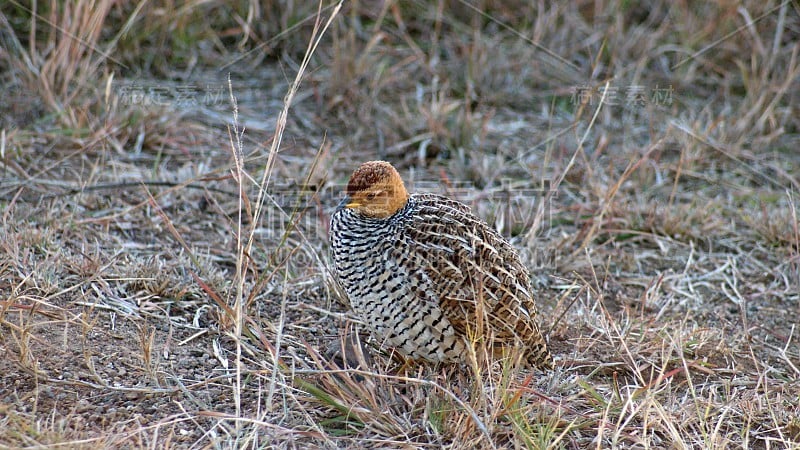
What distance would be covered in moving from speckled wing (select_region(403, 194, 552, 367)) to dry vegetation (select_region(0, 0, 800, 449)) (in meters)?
0.20

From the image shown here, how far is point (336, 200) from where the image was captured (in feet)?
17.6

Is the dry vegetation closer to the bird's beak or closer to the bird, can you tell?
the bird

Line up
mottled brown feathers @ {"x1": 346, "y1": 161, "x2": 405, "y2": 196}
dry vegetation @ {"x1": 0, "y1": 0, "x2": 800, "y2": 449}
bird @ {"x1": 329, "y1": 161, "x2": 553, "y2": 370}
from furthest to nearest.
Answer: mottled brown feathers @ {"x1": 346, "y1": 161, "x2": 405, "y2": 196} < bird @ {"x1": 329, "y1": 161, "x2": 553, "y2": 370} < dry vegetation @ {"x1": 0, "y1": 0, "x2": 800, "y2": 449}

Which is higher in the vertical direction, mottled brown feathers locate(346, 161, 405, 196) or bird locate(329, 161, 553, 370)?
mottled brown feathers locate(346, 161, 405, 196)

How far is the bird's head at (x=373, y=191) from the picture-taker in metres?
3.69

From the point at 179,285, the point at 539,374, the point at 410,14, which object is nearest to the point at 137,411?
the point at 179,285

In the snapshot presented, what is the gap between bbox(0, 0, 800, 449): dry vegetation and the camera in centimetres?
340

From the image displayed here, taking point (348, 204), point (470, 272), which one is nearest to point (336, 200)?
point (348, 204)

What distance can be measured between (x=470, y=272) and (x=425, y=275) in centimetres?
19

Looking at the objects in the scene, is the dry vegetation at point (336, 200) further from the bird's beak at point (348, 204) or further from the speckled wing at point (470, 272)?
the bird's beak at point (348, 204)

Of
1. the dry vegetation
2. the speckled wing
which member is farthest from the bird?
the dry vegetation

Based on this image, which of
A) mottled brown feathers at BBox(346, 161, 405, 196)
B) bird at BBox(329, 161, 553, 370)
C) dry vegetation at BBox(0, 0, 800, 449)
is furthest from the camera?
mottled brown feathers at BBox(346, 161, 405, 196)

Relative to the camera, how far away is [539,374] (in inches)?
155

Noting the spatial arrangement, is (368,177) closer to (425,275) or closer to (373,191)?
(373,191)
